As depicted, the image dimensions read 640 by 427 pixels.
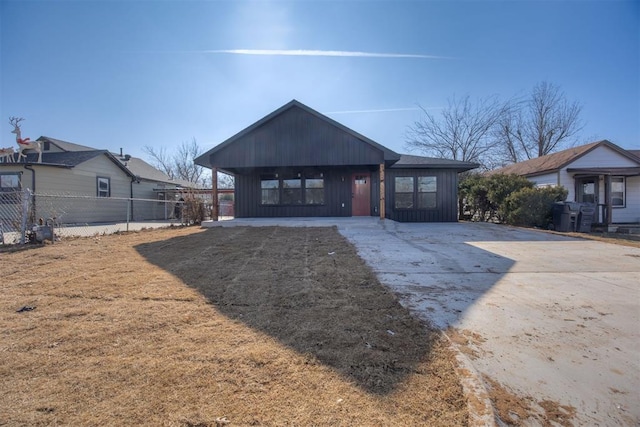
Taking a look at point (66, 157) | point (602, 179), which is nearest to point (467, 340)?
point (602, 179)

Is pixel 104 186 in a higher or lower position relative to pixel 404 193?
higher

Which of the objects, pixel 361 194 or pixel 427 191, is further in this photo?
pixel 427 191

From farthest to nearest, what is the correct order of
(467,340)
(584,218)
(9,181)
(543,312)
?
(9,181) < (584,218) < (543,312) < (467,340)

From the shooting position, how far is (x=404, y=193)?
13.5 metres

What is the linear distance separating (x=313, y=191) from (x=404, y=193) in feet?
14.7

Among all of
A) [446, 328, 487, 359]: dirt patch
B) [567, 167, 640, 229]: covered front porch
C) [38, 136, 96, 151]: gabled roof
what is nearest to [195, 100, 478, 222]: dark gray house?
[567, 167, 640, 229]: covered front porch

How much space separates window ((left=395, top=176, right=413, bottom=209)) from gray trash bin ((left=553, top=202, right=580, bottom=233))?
18.7 feet

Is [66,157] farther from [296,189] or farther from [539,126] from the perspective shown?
[539,126]

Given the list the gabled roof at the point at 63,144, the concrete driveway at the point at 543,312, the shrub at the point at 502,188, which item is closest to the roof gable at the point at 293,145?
the concrete driveway at the point at 543,312

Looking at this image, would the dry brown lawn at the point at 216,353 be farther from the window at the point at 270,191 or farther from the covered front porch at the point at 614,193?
Answer: the covered front porch at the point at 614,193

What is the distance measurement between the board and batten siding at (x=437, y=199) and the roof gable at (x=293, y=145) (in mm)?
2661

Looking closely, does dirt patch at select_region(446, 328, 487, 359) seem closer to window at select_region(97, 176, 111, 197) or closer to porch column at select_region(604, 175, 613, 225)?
porch column at select_region(604, 175, 613, 225)

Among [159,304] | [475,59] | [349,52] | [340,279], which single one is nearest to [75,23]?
[349,52]

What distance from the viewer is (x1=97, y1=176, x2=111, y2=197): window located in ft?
54.1
